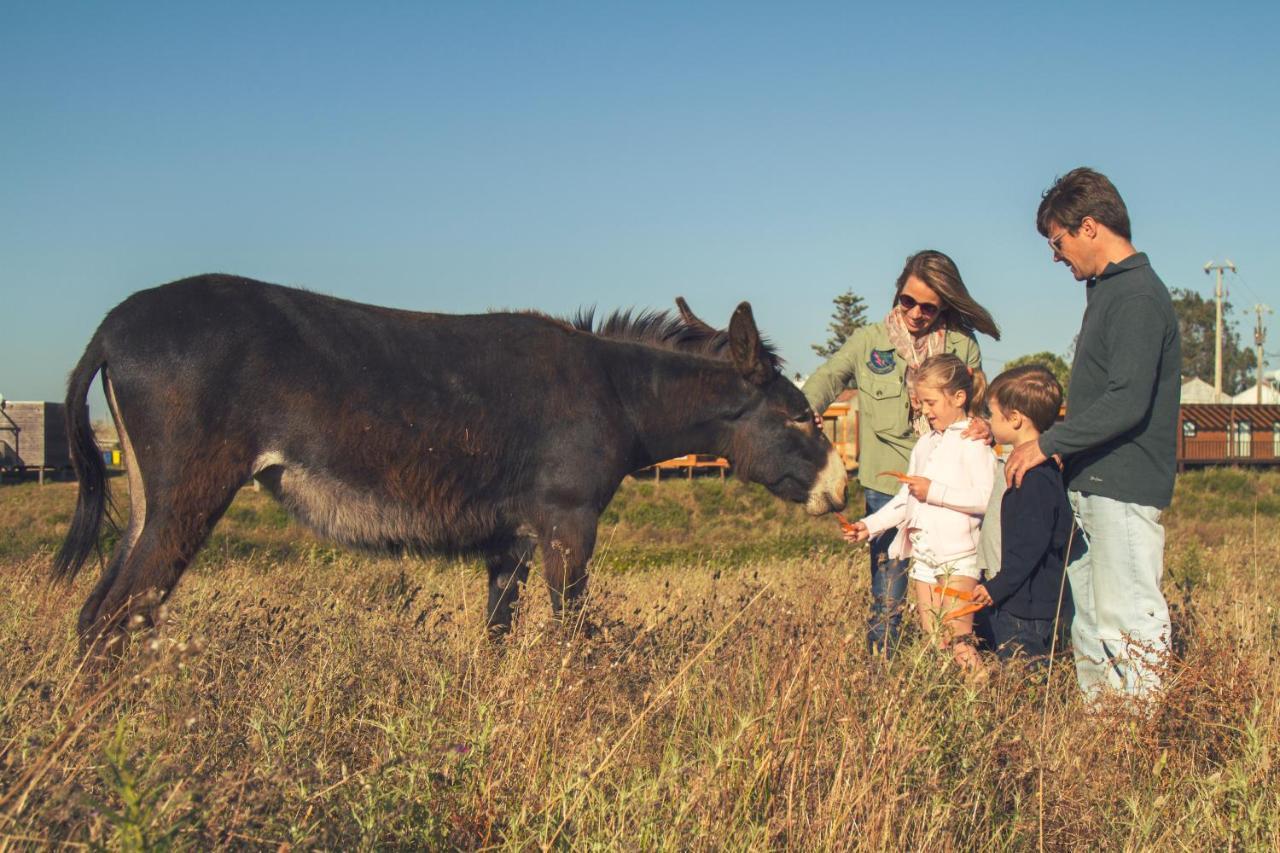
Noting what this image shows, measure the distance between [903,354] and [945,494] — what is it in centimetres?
125

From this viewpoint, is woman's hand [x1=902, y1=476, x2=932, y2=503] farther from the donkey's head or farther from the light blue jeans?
the donkey's head

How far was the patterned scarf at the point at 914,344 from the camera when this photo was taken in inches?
247

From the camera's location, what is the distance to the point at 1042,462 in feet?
16.3

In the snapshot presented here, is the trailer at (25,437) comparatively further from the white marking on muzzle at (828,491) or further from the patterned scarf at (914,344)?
the patterned scarf at (914,344)

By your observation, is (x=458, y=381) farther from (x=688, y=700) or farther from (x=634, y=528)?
(x=634, y=528)

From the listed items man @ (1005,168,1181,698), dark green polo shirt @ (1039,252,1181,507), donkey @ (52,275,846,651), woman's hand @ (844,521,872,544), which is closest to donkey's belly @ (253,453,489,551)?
donkey @ (52,275,846,651)

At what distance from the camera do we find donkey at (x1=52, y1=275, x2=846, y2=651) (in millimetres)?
5270

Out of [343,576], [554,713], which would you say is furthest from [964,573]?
[343,576]

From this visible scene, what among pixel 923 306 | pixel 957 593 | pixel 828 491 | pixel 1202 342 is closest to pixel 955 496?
pixel 957 593

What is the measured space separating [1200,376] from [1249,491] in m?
84.8

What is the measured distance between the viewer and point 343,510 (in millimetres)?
5625

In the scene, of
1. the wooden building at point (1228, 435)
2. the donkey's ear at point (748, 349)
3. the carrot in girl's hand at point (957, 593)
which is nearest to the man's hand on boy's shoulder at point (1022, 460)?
the carrot in girl's hand at point (957, 593)

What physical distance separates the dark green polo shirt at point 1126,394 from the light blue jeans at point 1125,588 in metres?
0.10

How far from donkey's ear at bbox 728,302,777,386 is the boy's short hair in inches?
75.2
